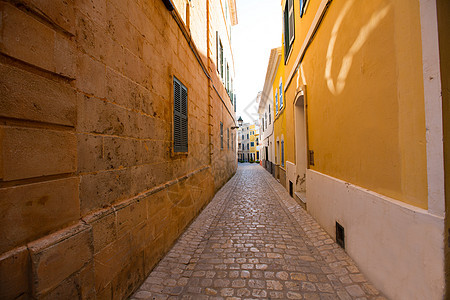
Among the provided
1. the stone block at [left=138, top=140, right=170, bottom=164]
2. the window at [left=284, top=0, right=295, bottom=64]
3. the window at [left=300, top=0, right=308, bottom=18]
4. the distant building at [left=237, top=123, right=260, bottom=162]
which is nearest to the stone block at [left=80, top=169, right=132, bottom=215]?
the stone block at [left=138, top=140, right=170, bottom=164]

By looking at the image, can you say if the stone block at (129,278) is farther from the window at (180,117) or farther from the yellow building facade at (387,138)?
the yellow building facade at (387,138)

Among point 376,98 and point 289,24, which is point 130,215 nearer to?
point 376,98

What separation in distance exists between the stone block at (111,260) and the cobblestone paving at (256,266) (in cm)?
53

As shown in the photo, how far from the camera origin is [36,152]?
4.79 feet

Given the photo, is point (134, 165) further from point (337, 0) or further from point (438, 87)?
point (337, 0)

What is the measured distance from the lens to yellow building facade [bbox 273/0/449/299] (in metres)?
1.71

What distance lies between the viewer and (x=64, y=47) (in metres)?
1.67

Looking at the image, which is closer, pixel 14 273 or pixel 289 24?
pixel 14 273

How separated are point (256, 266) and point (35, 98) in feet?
10.6

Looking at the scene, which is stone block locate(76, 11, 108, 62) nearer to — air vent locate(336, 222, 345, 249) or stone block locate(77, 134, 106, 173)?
stone block locate(77, 134, 106, 173)

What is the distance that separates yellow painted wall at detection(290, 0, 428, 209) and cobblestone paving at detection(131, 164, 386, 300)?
50.3 inches

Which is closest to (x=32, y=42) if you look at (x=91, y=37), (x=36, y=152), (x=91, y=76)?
(x=91, y=76)

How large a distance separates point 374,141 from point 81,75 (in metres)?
3.35

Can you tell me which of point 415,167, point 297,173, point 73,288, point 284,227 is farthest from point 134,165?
point 297,173
